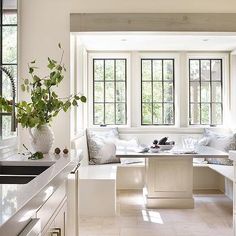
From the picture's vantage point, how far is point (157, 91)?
6.32 metres

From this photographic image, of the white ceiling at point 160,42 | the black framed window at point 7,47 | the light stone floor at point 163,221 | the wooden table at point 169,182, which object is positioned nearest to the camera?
the black framed window at point 7,47

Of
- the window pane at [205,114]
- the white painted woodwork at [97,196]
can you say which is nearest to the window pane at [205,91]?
the window pane at [205,114]

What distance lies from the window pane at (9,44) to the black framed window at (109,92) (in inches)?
103

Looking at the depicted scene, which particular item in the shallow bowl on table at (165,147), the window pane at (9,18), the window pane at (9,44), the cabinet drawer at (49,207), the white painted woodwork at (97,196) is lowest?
the white painted woodwork at (97,196)

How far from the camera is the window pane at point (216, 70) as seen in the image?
6.32 metres

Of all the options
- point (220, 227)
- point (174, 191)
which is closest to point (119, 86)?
point (174, 191)

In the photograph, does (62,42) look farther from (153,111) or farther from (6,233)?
(6,233)

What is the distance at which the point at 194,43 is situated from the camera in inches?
221

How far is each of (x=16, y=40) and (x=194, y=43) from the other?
3010mm

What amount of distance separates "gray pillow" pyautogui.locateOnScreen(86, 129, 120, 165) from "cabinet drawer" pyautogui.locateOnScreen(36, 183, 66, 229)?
11.3 ft

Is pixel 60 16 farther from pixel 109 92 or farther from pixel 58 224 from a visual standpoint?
pixel 58 224

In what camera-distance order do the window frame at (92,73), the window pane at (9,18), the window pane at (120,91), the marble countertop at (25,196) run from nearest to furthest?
the marble countertop at (25,196) < the window pane at (9,18) < the window frame at (92,73) < the window pane at (120,91)

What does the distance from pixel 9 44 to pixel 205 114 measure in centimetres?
393

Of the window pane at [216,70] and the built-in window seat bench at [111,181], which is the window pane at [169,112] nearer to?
the window pane at [216,70]
